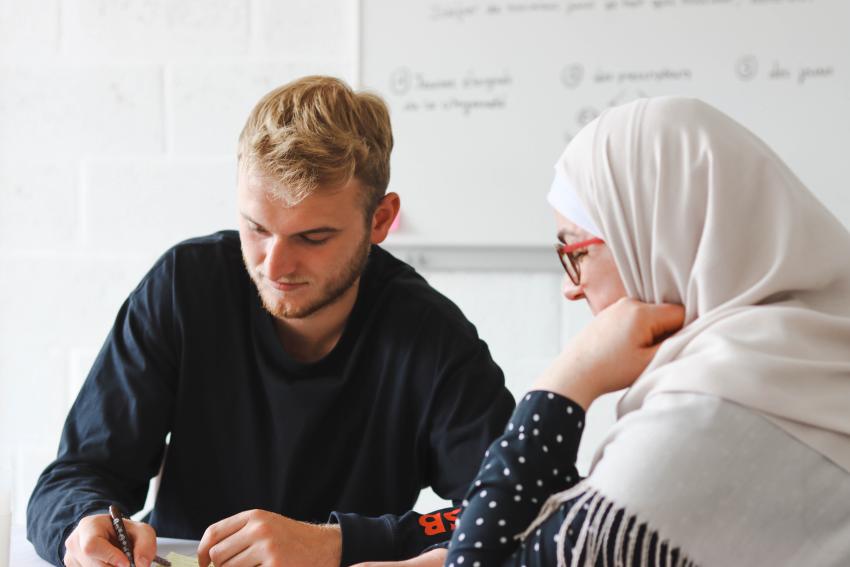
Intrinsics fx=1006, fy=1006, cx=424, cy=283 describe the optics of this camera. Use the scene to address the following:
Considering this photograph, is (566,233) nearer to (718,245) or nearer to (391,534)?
(718,245)

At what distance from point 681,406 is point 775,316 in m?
0.15

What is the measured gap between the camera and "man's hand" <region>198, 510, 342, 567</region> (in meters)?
1.15

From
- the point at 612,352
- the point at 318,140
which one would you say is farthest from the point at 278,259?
the point at 612,352

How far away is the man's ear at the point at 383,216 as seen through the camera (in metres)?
1.58

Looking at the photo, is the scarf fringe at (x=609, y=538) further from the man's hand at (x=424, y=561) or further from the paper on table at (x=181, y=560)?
the paper on table at (x=181, y=560)

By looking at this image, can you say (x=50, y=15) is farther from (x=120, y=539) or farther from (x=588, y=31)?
(x=120, y=539)

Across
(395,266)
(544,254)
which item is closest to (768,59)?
(544,254)

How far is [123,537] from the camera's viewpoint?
120cm

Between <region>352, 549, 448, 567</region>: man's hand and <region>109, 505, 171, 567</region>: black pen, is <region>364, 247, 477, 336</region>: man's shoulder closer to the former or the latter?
<region>352, 549, 448, 567</region>: man's hand

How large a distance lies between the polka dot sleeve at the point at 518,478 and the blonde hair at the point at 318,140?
1.73 ft

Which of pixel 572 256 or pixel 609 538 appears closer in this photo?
pixel 609 538

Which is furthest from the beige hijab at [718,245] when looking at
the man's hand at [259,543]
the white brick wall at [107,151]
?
the white brick wall at [107,151]

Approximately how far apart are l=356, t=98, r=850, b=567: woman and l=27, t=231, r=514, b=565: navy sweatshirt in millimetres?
352

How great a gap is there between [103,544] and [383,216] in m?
0.66
